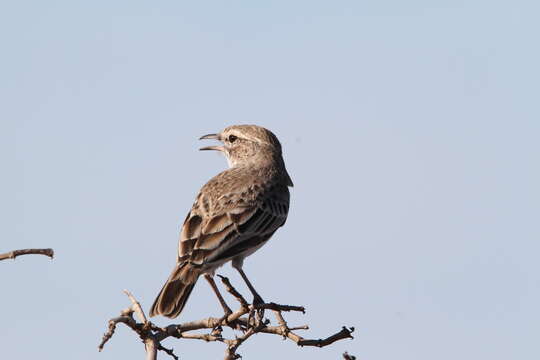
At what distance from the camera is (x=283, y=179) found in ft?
45.1

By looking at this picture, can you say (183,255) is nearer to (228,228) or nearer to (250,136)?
(228,228)

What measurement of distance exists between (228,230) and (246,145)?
12.6ft

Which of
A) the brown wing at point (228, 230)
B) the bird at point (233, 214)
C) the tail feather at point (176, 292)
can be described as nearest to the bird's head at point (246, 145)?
the bird at point (233, 214)

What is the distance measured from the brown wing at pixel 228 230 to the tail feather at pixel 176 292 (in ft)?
0.46

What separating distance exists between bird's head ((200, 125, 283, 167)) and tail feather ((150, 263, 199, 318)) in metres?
4.47

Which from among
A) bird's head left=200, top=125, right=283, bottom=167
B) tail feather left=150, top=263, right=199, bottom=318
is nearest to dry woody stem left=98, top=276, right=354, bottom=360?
tail feather left=150, top=263, right=199, bottom=318

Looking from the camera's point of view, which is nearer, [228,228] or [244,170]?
[228,228]

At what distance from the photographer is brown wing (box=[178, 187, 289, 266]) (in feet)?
33.7

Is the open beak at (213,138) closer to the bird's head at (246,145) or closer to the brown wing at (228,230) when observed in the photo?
the bird's head at (246,145)

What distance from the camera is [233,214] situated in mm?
11336

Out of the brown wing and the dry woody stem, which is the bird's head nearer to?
the brown wing

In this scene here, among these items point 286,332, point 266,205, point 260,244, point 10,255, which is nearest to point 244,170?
point 266,205

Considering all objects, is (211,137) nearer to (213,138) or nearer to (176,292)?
(213,138)

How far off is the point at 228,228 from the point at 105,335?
4.81m
